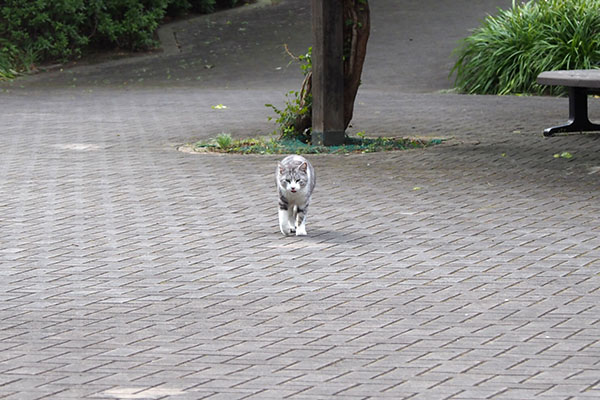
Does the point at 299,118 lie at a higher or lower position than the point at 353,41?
lower

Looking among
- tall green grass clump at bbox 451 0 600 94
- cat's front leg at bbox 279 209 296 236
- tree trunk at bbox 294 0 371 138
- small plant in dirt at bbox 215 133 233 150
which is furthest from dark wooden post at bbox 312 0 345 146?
tall green grass clump at bbox 451 0 600 94

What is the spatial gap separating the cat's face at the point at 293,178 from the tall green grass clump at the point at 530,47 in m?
10.7

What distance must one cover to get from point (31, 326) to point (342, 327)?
1.76 meters

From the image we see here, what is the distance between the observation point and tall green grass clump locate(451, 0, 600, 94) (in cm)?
1834

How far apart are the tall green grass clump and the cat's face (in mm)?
10703

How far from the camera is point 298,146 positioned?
13336 mm

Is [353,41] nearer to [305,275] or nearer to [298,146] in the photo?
[298,146]

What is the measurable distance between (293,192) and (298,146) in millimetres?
5043

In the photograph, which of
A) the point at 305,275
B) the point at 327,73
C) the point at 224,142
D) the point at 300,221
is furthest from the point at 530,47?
the point at 305,275

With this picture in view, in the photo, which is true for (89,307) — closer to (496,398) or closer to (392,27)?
(496,398)

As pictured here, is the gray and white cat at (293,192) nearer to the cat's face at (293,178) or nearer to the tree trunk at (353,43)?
the cat's face at (293,178)

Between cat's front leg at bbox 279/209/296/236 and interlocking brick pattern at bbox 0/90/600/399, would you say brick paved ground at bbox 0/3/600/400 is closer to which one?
interlocking brick pattern at bbox 0/90/600/399

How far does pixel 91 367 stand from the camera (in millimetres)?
5461

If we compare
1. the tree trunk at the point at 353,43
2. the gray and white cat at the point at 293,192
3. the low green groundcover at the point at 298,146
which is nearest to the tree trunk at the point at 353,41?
the tree trunk at the point at 353,43
